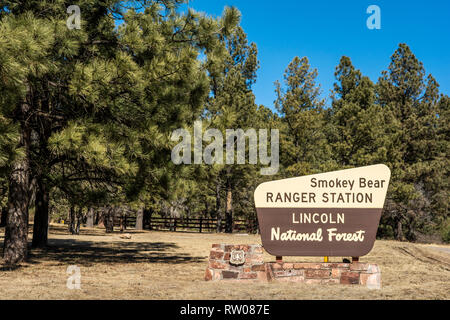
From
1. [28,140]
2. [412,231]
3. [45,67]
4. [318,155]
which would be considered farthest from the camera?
[318,155]

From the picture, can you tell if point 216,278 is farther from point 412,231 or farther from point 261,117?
point 412,231

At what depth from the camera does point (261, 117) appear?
1309 inches

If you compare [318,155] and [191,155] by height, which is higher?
[318,155]

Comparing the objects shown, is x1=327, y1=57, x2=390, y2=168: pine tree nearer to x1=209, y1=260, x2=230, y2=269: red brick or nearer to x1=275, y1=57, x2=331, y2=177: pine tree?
x1=275, y1=57, x2=331, y2=177: pine tree

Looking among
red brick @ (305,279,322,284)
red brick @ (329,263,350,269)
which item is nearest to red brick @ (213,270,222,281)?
red brick @ (305,279,322,284)

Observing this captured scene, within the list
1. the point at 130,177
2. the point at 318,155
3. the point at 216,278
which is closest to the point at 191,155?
the point at 130,177

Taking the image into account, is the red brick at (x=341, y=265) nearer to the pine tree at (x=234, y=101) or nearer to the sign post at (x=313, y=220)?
the sign post at (x=313, y=220)

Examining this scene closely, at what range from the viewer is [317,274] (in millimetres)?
8359

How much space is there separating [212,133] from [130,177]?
7.40ft

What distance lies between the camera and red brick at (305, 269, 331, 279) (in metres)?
8.34

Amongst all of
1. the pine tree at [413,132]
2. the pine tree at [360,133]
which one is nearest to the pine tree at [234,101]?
the pine tree at [360,133]

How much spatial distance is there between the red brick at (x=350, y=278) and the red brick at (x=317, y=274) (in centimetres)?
28

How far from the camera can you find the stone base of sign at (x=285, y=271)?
8289 millimetres

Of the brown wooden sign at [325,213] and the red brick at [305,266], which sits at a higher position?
the brown wooden sign at [325,213]
